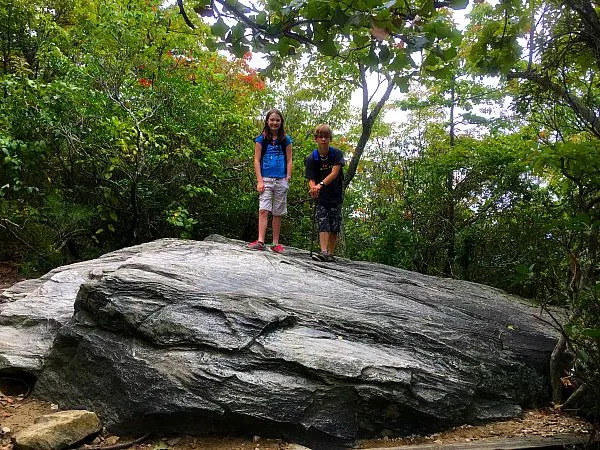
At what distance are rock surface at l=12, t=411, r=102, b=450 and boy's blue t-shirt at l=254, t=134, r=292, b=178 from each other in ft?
11.6

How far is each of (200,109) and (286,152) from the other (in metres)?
3.03

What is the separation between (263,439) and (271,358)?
0.56 metres

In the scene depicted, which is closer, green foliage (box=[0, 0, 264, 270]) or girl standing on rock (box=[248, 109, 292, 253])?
girl standing on rock (box=[248, 109, 292, 253])

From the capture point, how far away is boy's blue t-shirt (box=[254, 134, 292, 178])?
6027mm

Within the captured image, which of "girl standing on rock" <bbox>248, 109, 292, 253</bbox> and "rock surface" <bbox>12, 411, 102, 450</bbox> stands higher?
"girl standing on rock" <bbox>248, 109, 292, 253</bbox>

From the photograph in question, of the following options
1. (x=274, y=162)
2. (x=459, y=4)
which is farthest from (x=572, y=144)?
(x=274, y=162)

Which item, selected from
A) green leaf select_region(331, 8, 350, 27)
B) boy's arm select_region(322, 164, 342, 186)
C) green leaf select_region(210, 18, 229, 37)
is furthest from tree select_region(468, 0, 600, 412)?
boy's arm select_region(322, 164, 342, 186)

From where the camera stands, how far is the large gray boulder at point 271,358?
332cm

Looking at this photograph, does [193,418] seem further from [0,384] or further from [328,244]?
[328,244]

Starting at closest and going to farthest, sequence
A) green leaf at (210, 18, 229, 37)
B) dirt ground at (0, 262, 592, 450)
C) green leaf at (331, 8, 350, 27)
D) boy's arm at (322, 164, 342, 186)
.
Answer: green leaf at (331, 8, 350, 27), green leaf at (210, 18, 229, 37), dirt ground at (0, 262, 592, 450), boy's arm at (322, 164, 342, 186)

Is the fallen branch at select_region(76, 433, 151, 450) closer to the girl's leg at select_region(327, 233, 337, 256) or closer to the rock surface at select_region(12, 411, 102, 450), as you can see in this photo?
the rock surface at select_region(12, 411, 102, 450)

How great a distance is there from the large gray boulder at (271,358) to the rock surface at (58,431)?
0.16 metres

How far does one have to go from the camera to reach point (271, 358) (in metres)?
3.50

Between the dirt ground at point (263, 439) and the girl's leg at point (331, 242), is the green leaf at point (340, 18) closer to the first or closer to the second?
the dirt ground at point (263, 439)
